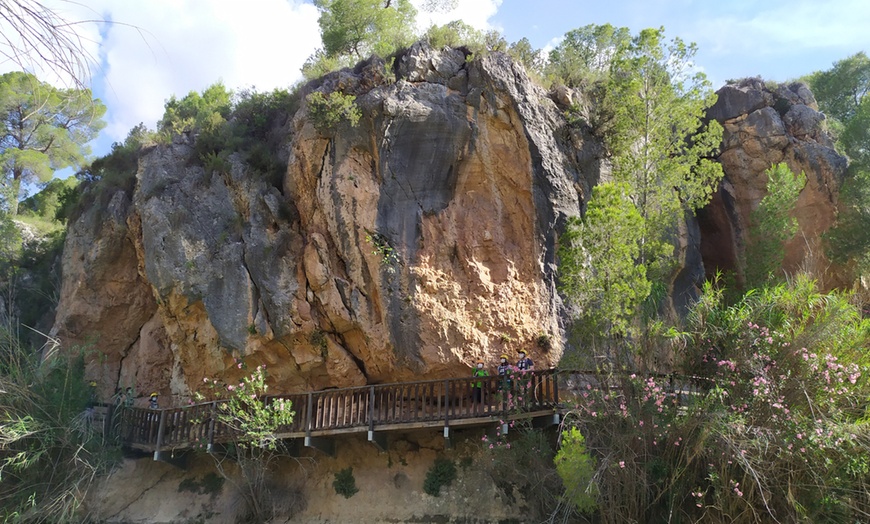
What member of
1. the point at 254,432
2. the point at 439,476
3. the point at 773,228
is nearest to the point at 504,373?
the point at 439,476

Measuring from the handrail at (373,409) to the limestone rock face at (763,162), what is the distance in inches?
450

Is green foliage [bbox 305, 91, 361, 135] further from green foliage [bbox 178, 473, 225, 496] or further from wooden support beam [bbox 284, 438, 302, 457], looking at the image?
green foliage [bbox 178, 473, 225, 496]

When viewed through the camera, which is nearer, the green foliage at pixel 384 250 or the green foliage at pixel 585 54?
the green foliage at pixel 384 250

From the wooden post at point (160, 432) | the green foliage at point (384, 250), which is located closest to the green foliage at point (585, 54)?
the green foliage at point (384, 250)

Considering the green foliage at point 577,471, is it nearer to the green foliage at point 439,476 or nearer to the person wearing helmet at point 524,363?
the person wearing helmet at point 524,363

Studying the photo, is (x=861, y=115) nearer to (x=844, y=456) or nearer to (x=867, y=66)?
(x=867, y=66)

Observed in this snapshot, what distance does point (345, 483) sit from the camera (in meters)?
16.8

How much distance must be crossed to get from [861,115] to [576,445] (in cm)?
1824

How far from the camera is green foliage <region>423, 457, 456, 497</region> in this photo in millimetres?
15773

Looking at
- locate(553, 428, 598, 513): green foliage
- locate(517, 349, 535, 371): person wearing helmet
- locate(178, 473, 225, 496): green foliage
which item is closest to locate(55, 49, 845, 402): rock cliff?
locate(517, 349, 535, 371): person wearing helmet

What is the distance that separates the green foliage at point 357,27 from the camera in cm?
2400

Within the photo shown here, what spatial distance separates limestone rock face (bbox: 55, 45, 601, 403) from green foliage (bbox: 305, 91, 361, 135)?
12.0 inches

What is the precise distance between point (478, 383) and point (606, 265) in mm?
4267

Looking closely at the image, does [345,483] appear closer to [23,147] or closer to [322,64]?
[322,64]
